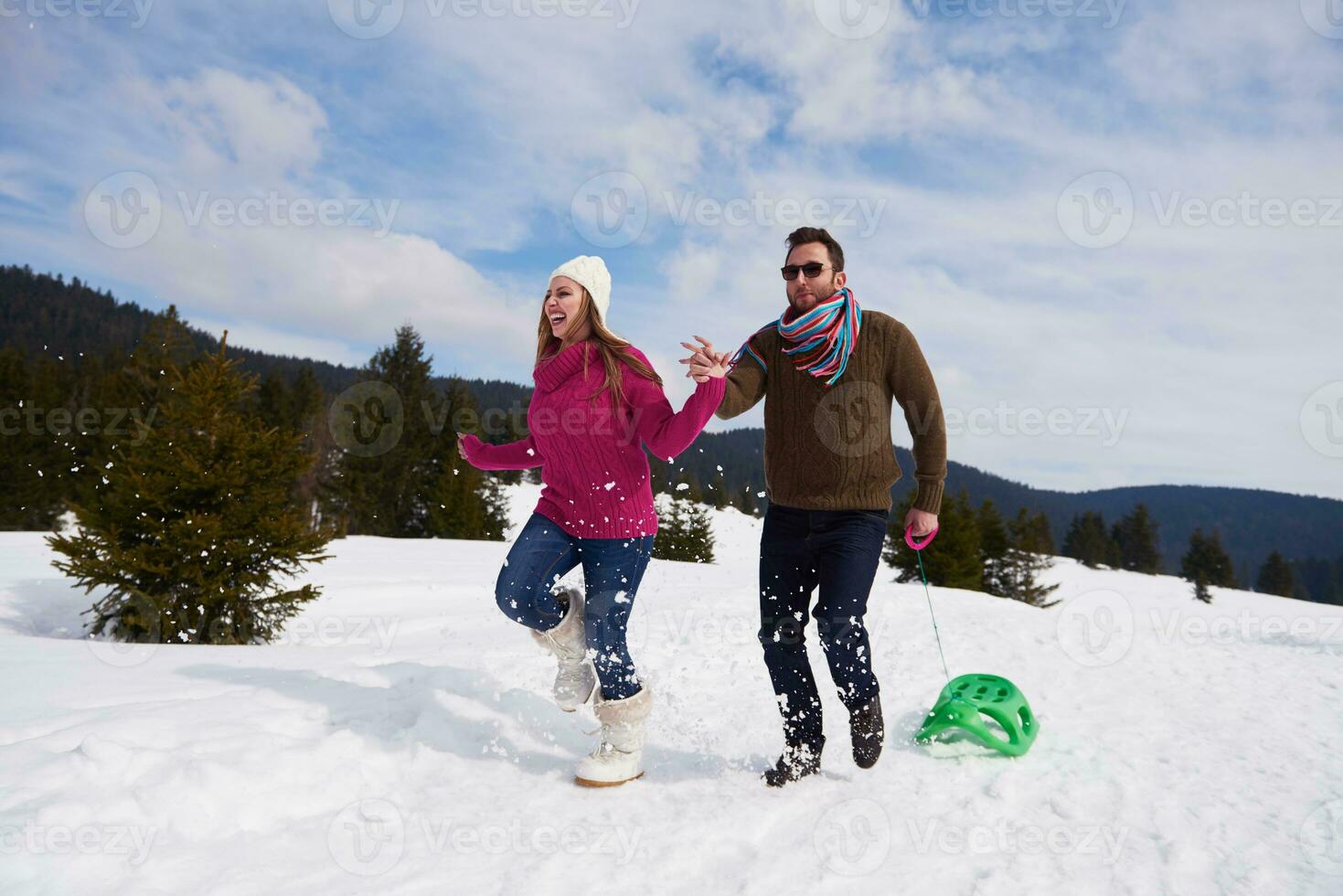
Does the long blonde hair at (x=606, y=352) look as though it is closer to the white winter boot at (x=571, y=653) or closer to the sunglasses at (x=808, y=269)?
the sunglasses at (x=808, y=269)

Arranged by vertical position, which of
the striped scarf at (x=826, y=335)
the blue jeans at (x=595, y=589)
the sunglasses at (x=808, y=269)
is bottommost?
the blue jeans at (x=595, y=589)

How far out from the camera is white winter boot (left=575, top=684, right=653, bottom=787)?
3.30m

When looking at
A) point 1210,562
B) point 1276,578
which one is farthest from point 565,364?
point 1276,578

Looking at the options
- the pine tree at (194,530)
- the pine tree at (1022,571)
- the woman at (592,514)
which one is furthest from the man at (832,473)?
the pine tree at (1022,571)

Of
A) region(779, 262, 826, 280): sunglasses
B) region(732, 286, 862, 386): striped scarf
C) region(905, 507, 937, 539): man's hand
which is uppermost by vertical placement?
region(779, 262, 826, 280): sunglasses

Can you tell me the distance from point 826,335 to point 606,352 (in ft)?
3.32

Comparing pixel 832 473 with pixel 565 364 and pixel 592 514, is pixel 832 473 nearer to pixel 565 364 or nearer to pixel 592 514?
pixel 592 514

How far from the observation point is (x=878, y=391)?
3449 millimetres

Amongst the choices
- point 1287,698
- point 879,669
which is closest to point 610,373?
point 879,669

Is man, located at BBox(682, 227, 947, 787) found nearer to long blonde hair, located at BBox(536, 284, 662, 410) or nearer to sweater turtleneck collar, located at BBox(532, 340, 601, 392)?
long blonde hair, located at BBox(536, 284, 662, 410)

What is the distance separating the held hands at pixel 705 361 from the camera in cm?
311

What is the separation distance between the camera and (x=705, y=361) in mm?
3121

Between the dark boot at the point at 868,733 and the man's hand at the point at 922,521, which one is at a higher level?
the man's hand at the point at 922,521

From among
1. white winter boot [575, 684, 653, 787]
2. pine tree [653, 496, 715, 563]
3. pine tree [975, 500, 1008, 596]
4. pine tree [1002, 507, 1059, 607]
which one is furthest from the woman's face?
pine tree [1002, 507, 1059, 607]
